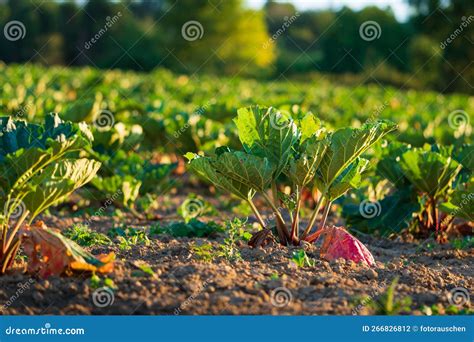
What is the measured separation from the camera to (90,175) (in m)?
A: 4.07

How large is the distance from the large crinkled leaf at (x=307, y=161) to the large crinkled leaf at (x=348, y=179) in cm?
17

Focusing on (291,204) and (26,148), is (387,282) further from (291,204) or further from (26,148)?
(26,148)

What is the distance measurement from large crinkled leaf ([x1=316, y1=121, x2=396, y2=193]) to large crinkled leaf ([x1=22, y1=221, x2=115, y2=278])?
4.76ft

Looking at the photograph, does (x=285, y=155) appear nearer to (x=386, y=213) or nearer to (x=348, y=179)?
(x=348, y=179)

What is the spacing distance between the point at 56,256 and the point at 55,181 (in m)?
0.38

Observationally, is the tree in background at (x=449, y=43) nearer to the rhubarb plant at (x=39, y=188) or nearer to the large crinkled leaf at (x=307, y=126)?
the large crinkled leaf at (x=307, y=126)

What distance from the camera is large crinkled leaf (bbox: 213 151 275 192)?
14.3 feet

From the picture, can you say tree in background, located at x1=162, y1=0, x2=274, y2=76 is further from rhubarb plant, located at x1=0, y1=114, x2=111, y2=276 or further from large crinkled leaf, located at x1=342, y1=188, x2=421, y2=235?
rhubarb plant, located at x1=0, y1=114, x2=111, y2=276

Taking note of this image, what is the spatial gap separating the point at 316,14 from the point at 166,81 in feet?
157

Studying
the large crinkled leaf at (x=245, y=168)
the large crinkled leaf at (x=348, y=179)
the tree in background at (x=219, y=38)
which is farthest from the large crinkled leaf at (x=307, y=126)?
the tree in background at (x=219, y=38)

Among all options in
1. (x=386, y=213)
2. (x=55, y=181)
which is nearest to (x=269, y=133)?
(x=55, y=181)

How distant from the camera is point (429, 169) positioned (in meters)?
5.86

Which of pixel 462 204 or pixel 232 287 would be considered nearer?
pixel 232 287

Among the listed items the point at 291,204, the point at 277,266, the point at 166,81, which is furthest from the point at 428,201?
the point at 166,81
